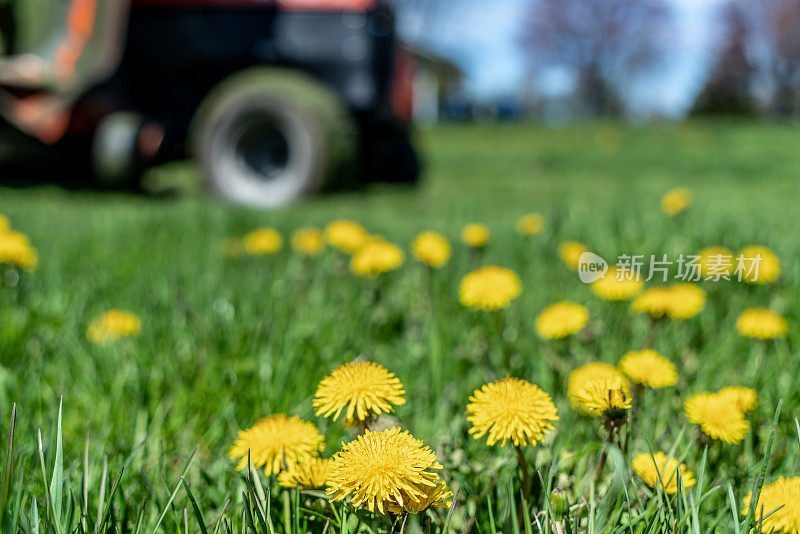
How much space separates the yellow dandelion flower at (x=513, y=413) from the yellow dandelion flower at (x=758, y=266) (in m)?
1.11

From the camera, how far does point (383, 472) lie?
0.53 m

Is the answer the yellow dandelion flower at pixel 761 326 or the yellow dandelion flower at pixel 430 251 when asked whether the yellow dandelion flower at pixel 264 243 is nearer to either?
the yellow dandelion flower at pixel 430 251

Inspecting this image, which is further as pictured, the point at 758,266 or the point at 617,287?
the point at 758,266

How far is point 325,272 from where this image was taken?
1889 mm

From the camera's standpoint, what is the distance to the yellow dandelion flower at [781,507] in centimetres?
60

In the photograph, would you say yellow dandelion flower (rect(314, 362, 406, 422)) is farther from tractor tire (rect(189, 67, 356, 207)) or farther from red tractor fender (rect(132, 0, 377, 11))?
red tractor fender (rect(132, 0, 377, 11))

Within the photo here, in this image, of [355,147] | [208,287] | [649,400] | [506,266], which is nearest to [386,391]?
[649,400]

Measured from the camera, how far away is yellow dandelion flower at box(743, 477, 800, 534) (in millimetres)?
601

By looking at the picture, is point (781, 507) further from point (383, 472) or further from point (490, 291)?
point (490, 291)

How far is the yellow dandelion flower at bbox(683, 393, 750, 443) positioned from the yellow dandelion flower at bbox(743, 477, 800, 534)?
11cm

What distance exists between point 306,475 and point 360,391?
0.36ft

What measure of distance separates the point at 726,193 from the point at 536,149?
253 inches

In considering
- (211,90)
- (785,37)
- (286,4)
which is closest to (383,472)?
(785,37)

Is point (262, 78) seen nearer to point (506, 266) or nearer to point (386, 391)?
point (506, 266)
